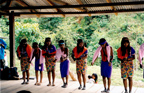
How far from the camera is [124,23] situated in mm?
12500

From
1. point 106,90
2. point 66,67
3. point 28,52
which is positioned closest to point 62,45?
point 66,67

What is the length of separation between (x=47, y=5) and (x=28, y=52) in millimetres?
1676

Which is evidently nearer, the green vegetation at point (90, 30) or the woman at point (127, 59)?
the woman at point (127, 59)

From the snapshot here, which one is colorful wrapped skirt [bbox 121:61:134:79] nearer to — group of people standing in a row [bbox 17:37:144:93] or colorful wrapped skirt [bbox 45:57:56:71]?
group of people standing in a row [bbox 17:37:144:93]

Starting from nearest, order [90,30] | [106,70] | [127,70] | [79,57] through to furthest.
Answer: [127,70] → [106,70] → [79,57] → [90,30]

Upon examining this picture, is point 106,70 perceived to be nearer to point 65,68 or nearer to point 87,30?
point 65,68

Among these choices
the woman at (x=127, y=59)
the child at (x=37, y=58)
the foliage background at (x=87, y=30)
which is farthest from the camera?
the foliage background at (x=87, y=30)

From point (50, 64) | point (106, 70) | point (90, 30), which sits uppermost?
point (90, 30)

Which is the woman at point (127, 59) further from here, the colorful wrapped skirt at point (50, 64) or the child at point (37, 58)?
the child at point (37, 58)

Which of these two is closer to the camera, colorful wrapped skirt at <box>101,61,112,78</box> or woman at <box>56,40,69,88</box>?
colorful wrapped skirt at <box>101,61,112,78</box>

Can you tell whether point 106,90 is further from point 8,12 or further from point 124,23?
point 124,23

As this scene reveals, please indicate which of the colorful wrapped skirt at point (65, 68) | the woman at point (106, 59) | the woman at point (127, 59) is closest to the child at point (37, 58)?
the colorful wrapped skirt at point (65, 68)

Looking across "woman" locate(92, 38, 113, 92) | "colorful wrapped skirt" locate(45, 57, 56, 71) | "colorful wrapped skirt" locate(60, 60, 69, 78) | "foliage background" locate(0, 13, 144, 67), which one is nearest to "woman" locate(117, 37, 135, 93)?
"woman" locate(92, 38, 113, 92)

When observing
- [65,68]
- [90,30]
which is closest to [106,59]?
[65,68]
